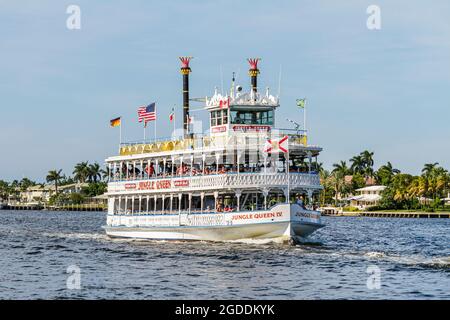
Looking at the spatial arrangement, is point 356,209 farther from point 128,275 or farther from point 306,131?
point 128,275

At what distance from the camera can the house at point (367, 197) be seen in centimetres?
16488

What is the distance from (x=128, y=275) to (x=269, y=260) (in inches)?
274

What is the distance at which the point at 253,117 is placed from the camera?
4784 centimetres

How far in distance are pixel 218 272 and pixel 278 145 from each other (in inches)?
431

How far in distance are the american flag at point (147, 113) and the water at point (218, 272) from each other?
848 cm

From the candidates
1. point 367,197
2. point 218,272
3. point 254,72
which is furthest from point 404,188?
point 218,272

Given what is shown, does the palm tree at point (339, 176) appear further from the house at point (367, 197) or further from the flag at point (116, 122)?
the flag at point (116, 122)

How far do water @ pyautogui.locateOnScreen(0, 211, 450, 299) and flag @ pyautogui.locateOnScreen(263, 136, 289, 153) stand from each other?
510 centimetres

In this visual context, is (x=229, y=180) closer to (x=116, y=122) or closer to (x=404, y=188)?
(x=116, y=122)

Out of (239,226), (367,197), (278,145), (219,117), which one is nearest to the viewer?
(278,145)

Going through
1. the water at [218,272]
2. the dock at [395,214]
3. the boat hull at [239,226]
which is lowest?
the water at [218,272]

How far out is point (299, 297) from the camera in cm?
2805

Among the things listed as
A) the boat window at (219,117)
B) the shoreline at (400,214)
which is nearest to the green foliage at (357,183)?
the shoreline at (400,214)
